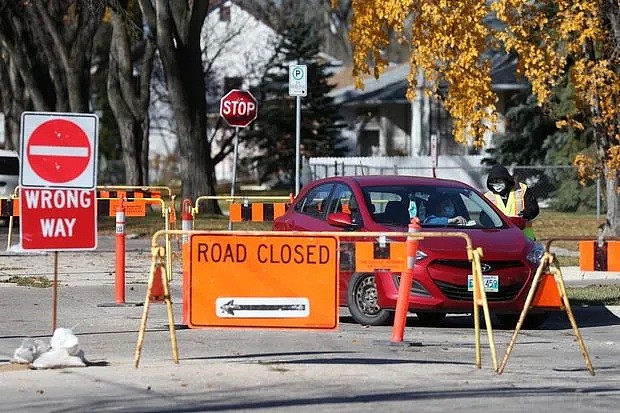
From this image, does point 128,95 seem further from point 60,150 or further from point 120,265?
point 60,150

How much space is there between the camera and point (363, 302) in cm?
1455

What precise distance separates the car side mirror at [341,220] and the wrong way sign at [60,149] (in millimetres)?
3755

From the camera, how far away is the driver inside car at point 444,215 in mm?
15008

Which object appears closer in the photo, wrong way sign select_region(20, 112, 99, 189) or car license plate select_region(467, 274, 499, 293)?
wrong way sign select_region(20, 112, 99, 189)

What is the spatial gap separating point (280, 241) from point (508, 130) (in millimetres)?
36439

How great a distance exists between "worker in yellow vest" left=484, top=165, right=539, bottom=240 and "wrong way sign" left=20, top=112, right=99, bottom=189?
7.12 meters

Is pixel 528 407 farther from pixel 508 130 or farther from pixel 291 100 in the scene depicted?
pixel 291 100

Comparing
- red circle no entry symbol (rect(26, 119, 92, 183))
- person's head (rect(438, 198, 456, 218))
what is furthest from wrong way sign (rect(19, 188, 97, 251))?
person's head (rect(438, 198, 456, 218))

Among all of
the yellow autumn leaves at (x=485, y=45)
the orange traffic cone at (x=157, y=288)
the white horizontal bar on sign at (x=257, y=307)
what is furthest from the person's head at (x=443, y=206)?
the yellow autumn leaves at (x=485, y=45)

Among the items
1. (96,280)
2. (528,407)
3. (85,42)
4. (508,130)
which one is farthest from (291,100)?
(528,407)

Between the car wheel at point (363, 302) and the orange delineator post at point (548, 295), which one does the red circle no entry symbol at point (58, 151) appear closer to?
the car wheel at point (363, 302)

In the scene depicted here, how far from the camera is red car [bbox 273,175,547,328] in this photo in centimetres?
1404

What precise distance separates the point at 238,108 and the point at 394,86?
39.0m

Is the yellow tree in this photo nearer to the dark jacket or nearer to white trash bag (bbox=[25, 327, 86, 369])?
the dark jacket
